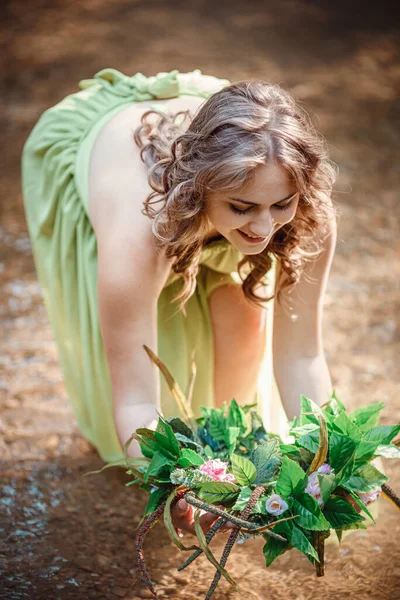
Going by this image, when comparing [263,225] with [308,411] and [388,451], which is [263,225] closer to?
[308,411]

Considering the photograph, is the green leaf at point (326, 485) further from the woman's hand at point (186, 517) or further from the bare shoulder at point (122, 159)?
the bare shoulder at point (122, 159)

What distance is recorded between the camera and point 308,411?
1432 millimetres

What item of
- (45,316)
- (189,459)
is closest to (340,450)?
(189,459)

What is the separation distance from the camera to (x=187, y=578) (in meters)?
1.78

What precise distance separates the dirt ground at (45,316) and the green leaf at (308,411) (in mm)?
451

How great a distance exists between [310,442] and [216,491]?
0.19 meters

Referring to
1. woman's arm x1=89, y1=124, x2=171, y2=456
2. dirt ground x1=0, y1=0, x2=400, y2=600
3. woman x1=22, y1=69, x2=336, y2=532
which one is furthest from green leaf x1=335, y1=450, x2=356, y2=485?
dirt ground x1=0, y1=0, x2=400, y2=600

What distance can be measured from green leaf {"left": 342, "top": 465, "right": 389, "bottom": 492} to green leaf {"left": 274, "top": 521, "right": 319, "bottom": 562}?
109 millimetres

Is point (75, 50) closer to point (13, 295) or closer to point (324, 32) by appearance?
point (324, 32)

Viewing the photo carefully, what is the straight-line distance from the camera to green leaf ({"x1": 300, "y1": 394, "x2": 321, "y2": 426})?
4.62ft

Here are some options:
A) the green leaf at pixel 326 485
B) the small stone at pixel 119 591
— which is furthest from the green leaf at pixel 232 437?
the small stone at pixel 119 591

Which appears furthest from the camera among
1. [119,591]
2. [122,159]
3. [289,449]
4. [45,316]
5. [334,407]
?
[45,316]

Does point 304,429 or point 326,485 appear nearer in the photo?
point 326,485

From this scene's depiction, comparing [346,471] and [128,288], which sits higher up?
[128,288]
